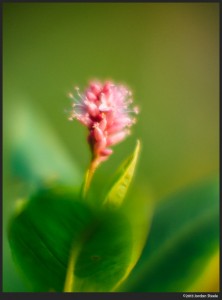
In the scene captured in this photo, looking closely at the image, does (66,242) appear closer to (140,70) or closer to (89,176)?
(89,176)

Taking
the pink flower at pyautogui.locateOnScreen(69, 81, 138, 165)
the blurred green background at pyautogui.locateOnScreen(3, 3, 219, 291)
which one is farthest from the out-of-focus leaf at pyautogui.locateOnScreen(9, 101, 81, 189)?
the pink flower at pyautogui.locateOnScreen(69, 81, 138, 165)

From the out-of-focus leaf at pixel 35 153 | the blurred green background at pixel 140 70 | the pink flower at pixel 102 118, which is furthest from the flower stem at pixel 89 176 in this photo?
the blurred green background at pixel 140 70

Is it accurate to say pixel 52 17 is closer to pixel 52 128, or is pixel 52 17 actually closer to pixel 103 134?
pixel 52 128

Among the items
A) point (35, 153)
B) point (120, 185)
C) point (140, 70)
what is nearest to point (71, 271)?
point (120, 185)

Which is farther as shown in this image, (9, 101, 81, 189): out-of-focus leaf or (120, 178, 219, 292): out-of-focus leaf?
(9, 101, 81, 189): out-of-focus leaf

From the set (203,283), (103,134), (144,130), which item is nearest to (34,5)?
(144,130)

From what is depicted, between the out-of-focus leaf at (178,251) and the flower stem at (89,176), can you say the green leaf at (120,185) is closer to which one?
the flower stem at (89,176)

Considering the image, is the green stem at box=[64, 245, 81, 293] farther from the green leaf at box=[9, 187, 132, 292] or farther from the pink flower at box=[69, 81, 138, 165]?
the pink flower at box=[69, 81, 138, 165]
